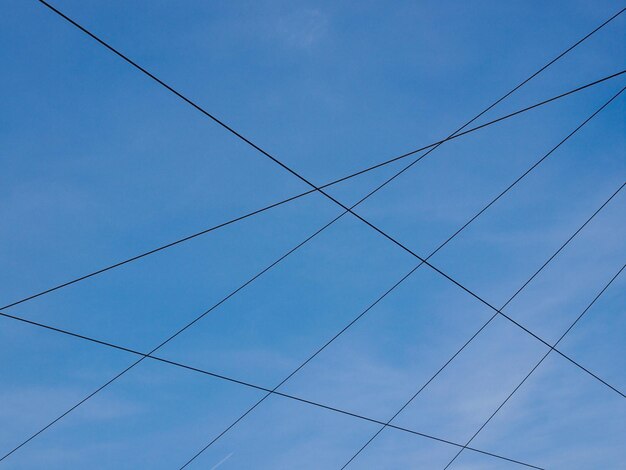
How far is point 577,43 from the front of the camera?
27.6 feet

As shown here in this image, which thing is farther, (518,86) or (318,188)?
(518,86)

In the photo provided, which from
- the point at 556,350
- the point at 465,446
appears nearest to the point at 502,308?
the point at 556,350

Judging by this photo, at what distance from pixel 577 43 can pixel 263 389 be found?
6.12m

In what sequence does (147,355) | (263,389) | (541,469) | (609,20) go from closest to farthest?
(147,355) < (263,389) < (609,20) < (541,469)

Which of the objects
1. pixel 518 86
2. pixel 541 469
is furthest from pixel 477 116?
pixel 541 469

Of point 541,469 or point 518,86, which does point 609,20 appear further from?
point 541,469

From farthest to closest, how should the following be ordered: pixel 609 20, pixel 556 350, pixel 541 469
A: 1. pixel 541 469
2. pixel 556 350
3. pixel 609 20

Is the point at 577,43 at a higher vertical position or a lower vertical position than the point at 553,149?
higher

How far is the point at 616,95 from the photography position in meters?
8.86

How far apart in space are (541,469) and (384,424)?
4.05m

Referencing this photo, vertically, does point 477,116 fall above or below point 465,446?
above

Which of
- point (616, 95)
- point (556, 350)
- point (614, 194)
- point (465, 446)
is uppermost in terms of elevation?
point (616, 95)

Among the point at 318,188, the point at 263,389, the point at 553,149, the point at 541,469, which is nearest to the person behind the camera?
the point at 318,188

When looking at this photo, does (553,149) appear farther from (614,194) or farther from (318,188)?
(318,188)
